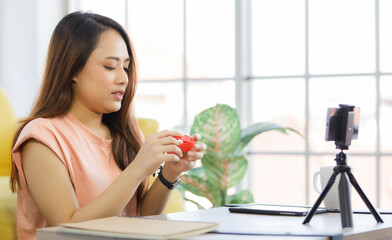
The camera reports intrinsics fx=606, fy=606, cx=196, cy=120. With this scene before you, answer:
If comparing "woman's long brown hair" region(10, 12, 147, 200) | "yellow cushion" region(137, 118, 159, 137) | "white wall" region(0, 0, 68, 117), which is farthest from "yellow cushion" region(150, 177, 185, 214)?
"white wall" region(0, 0, 68, 117)

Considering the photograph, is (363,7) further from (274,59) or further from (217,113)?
(217,113)

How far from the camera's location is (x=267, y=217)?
1.35 meters

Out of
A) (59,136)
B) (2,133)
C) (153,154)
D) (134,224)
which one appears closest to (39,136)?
(59,136)

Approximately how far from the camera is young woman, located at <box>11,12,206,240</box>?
1.48 meters

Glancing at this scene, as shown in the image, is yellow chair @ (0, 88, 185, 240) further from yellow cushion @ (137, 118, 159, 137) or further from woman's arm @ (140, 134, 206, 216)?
woman's arm @ (140, 134, 206, 216)

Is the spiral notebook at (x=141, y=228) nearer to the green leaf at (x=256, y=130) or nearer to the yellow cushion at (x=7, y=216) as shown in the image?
the yellow cushion at (x=7, y=216)

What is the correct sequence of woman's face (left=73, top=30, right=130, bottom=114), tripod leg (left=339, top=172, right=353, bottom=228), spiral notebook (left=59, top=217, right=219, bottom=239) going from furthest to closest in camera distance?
1. woman's face (left=73, top=30, right=130, bottom=114)
2. tripod leg (left=339, top=172, right=353, bottom=228)
3. spiral notebook (left=59, top=217, right=219, bottom=239)

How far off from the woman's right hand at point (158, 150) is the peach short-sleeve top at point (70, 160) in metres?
0.26

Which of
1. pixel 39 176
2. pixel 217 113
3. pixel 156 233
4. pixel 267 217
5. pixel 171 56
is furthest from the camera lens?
pixel 171 56

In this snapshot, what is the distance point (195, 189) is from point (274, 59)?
2.65ft

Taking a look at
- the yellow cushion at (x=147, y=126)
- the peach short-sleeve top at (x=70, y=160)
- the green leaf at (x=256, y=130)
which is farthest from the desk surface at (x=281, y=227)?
the green leaf at (x=256, y=130)

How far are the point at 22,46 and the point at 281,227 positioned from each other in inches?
102

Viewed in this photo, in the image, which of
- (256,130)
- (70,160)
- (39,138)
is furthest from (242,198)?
(39,138)

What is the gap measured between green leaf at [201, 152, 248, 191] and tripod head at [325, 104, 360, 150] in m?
1.64
